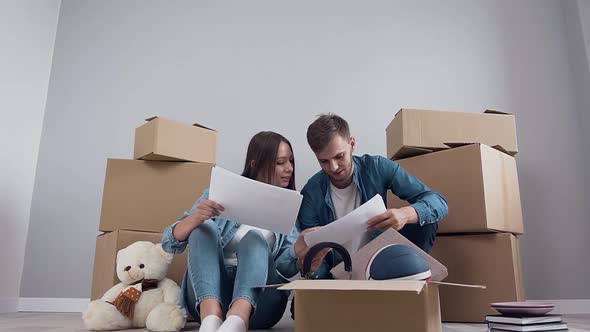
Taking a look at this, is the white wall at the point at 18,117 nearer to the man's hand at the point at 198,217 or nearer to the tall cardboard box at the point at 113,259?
the tall cardboard box at the point at 113,259

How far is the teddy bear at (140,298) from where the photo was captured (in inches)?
49.9

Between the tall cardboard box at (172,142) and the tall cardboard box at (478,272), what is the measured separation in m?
0.88

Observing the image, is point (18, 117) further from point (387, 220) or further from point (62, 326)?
point (387, 220)

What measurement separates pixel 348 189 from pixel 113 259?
2.58 ft

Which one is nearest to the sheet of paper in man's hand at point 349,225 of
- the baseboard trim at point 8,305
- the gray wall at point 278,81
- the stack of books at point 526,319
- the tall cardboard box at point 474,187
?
the stack of books at point 526,319

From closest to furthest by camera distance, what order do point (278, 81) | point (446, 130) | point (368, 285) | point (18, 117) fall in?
1. point (368, 285)
2. point (446, 130)
3. point (18, 117)
4. point (278, 81)

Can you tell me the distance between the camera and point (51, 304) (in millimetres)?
2096

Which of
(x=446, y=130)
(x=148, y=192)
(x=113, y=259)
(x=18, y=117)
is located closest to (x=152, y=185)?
(x=148, y=192)

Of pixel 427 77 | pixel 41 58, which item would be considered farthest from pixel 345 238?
pixel 41 58

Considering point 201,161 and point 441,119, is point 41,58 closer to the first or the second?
point 201,161

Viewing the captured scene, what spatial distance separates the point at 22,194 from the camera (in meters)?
2.13

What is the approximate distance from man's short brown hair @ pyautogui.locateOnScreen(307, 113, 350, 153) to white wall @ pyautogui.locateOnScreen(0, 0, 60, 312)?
1.36 meters

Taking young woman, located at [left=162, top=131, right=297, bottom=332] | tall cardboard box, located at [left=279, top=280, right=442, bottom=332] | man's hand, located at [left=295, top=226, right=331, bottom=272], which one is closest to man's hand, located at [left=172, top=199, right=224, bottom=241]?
young woman, located at [left=162, top=131, right=297, bottom=332]

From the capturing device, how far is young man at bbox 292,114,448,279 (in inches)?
52.2
